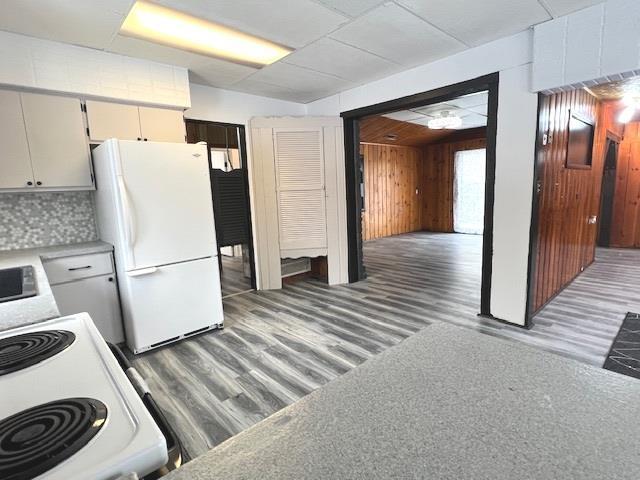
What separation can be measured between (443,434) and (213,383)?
206cm

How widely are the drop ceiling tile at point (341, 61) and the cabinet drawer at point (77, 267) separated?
2.37 metres

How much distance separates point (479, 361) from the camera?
2.68 ft

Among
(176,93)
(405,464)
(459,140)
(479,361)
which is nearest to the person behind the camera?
(405,464)

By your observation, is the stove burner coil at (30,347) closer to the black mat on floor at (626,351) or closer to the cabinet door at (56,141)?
the cabinet door at (56,141)

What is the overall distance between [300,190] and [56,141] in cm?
244

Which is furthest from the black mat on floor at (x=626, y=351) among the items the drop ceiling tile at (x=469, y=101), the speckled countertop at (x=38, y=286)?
the drop ceiling tile at (x=469, y=101)

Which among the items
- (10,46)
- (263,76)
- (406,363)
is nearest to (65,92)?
(10,46)

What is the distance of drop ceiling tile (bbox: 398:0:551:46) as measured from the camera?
220cm

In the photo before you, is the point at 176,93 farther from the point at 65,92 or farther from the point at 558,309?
the point at 558,309

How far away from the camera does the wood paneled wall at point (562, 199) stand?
2.93m

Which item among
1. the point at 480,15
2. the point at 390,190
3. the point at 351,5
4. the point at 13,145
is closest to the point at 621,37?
the point at 480,15

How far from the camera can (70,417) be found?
0.66m

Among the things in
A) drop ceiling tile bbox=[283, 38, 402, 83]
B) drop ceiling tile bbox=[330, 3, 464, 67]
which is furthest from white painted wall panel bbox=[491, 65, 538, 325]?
drop ceiling tile bbox=[283, 38, 402, 83]

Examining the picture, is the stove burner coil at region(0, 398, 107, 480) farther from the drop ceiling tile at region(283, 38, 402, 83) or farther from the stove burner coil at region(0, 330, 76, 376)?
the drop ceiling tile at region(283, 38, 402, 83)
